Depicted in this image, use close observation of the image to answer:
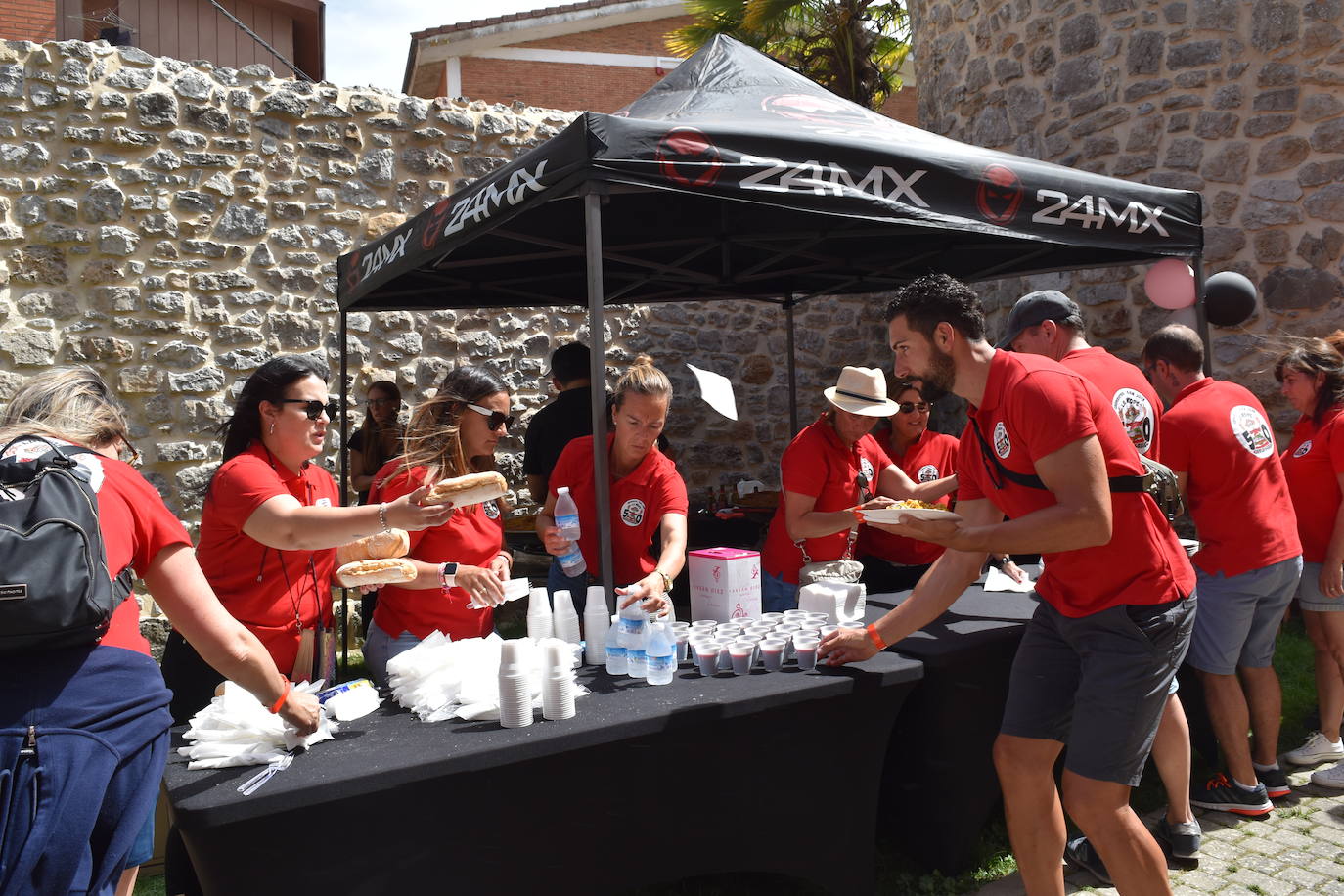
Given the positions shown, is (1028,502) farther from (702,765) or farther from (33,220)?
(33,220)

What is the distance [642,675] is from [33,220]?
220 inches

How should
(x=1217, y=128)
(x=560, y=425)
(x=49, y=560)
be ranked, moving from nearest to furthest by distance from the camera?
(x=49, y=560)
(x=560, y=425)
(x=1217, y=128)

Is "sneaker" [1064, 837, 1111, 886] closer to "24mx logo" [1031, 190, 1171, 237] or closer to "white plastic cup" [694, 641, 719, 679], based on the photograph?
"white plastic cup" [694, 641, 719, 679]

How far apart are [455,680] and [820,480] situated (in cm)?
184

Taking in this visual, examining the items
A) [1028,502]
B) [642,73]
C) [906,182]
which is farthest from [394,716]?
[642,73]

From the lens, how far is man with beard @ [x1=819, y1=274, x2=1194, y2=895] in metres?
2.12

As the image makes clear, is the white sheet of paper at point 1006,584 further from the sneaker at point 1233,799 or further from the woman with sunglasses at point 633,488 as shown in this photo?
the woman with sunglasses at point 633,488

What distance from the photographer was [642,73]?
15641 millimetres

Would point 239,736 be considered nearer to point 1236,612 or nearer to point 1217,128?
point 1236,612

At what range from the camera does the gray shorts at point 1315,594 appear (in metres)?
3.71

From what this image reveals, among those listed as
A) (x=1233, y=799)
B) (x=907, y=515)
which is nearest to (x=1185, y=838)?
(x=1233, y=799)

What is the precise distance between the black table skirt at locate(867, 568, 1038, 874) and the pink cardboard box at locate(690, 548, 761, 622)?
1.64ft

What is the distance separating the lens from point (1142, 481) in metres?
2.25

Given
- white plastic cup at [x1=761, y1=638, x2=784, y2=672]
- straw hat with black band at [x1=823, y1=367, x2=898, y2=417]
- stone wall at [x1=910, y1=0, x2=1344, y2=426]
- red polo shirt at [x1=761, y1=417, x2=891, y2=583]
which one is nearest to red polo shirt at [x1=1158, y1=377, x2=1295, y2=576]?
straw hat with black band at [x1=823, y1=367, x2=898, y2=417]
